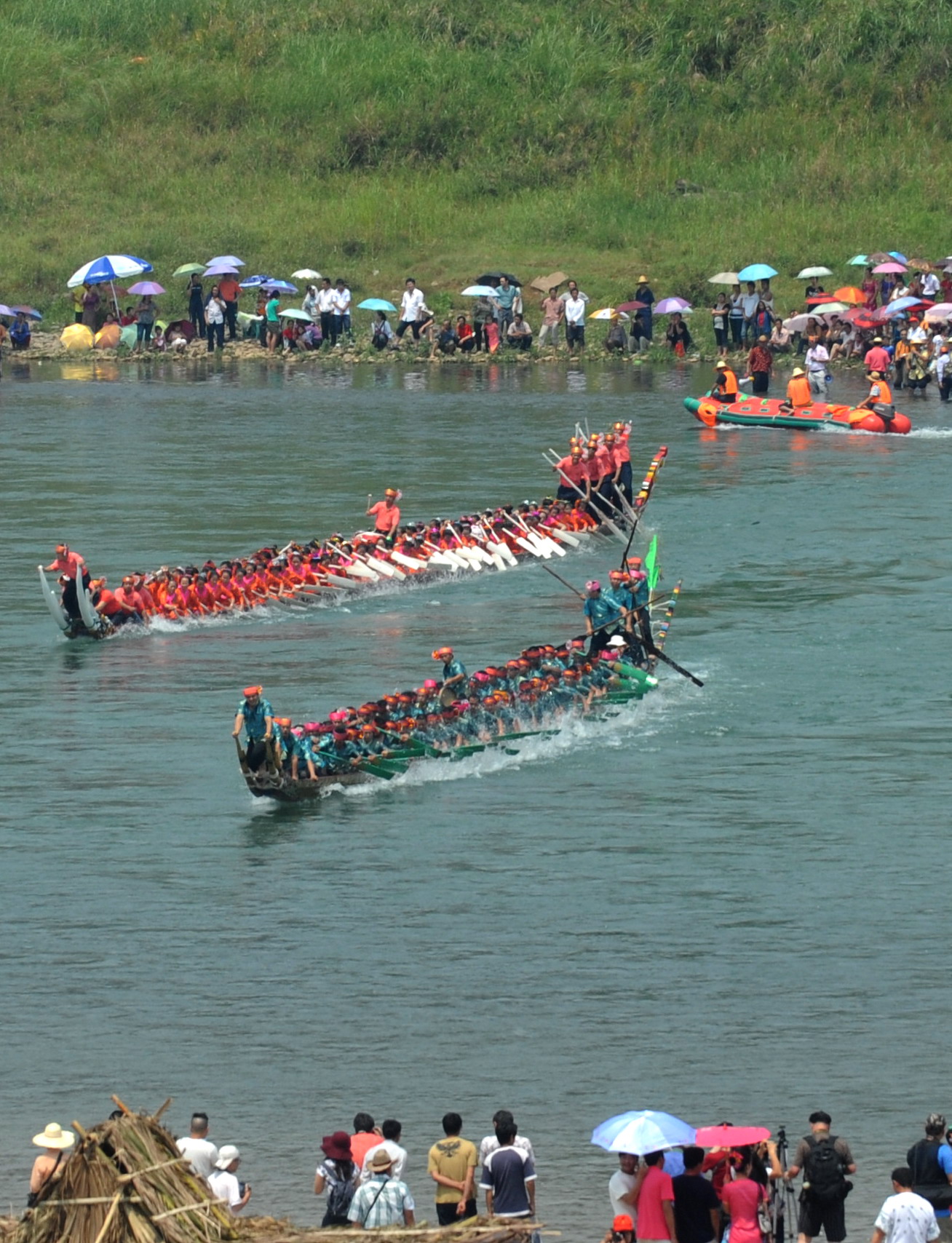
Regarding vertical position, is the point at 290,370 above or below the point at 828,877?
above

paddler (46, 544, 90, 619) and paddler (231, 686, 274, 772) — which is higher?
paddler (46, 544, 90, 619)

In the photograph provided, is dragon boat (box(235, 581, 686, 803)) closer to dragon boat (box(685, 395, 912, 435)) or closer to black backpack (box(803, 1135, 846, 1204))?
black backpack (box(803, 1135, 846, 1204))

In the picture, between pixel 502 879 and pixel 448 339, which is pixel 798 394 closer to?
pixel 448 339

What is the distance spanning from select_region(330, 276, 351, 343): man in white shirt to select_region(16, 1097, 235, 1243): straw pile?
64562mm

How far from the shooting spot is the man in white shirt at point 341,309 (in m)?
76.7

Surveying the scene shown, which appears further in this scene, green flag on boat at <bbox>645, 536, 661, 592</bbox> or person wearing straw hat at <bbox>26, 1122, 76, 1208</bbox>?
green flag on boat at <bbox>645, 536, 661, 592</bbox>

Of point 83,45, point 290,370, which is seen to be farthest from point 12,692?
point 83,45

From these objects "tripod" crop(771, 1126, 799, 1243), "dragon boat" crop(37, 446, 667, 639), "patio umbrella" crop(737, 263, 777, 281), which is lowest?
"tripod" crop(771, 1126, 799, 1243)

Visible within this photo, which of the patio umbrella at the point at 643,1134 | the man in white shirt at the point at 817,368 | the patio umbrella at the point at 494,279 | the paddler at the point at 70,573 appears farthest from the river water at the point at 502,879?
the patio umbrella at the point at 494,279

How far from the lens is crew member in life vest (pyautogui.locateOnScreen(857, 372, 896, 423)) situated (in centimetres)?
6166

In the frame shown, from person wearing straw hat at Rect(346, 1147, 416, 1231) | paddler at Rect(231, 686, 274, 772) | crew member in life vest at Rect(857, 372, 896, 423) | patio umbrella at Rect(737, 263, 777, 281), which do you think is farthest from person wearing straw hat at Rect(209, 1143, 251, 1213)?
patio umbrella at Rect(737, 263, 777, 281)

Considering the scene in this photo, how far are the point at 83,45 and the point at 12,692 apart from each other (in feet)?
212

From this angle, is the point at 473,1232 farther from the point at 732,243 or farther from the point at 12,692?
the point at 732,243

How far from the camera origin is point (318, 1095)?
21.7 m
